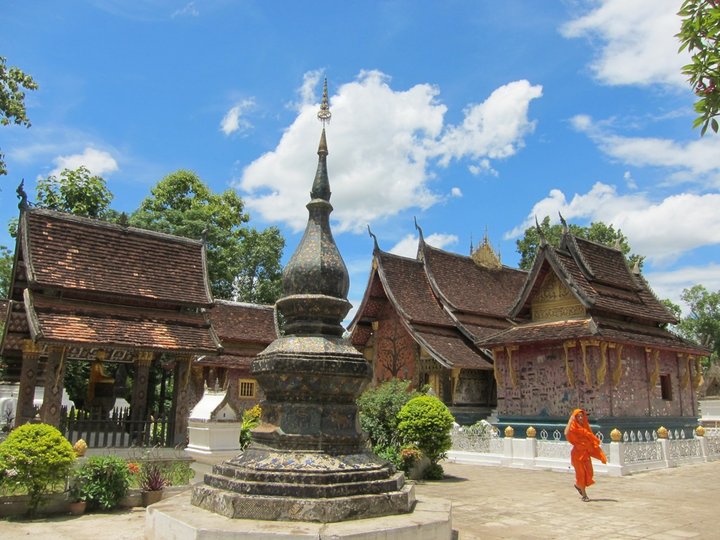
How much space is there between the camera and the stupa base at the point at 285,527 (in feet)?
14.4

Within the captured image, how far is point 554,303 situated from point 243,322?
13859 millimetres

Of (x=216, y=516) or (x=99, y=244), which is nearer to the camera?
(x=216, y=516)

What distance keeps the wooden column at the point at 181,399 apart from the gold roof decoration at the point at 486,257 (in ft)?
55.6

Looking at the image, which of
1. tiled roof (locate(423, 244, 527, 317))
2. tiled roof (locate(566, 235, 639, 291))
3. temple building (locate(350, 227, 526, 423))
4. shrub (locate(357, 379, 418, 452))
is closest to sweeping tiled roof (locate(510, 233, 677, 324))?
tiled roof (locate(566, 235, 639, 291))

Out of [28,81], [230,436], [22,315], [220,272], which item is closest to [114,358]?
[22,315]

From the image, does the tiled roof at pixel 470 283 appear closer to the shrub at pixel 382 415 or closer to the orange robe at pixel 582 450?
the shrub at pixel 382 415

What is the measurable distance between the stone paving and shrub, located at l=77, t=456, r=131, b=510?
27cm

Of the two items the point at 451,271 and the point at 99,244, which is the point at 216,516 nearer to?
the point at 99,244

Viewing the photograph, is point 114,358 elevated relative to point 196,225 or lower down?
lower down

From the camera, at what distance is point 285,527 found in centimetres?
457

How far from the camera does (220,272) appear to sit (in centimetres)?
3425

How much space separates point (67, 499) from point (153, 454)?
10.6ft

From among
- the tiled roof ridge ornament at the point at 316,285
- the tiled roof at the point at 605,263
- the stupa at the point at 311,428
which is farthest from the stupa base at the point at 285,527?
the tiled roof at the point at 605,263

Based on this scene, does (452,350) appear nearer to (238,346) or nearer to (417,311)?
(417,311)
